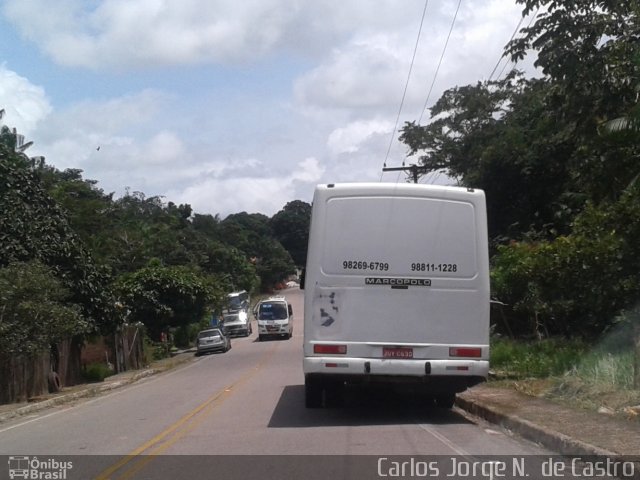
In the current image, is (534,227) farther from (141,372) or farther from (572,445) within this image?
(572,445)

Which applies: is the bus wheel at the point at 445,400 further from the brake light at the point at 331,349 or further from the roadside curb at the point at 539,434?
the brake light at the point at 331,349

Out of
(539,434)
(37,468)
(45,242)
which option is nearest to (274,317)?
(45,242)

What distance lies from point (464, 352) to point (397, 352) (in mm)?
1017

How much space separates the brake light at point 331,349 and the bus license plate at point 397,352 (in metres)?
0.62

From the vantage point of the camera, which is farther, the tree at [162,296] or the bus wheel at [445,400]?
the tree at [162,296]

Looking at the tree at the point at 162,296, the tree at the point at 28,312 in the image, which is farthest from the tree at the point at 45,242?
the tree at the point at 162,296

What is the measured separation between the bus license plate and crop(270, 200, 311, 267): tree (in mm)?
121097

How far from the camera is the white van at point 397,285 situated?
1195cm

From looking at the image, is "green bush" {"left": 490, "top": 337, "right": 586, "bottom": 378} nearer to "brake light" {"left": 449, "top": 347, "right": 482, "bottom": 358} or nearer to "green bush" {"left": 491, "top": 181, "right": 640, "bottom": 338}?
"green bush" {"left": 491, "top": 181, "right": 640, "bottom": 338}

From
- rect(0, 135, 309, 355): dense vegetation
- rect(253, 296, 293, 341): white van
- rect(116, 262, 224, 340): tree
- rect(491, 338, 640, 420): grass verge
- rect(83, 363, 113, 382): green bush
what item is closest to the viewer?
rect(491, 338, 640, 420): grass verge

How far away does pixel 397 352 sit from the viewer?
12.0m

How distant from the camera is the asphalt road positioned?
9.60 m

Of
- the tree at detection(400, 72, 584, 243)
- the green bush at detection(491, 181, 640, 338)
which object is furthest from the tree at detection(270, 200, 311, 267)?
the green bush at detection(491, 181, 640, 338)

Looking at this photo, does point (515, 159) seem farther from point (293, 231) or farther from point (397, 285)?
point (293, 231)
